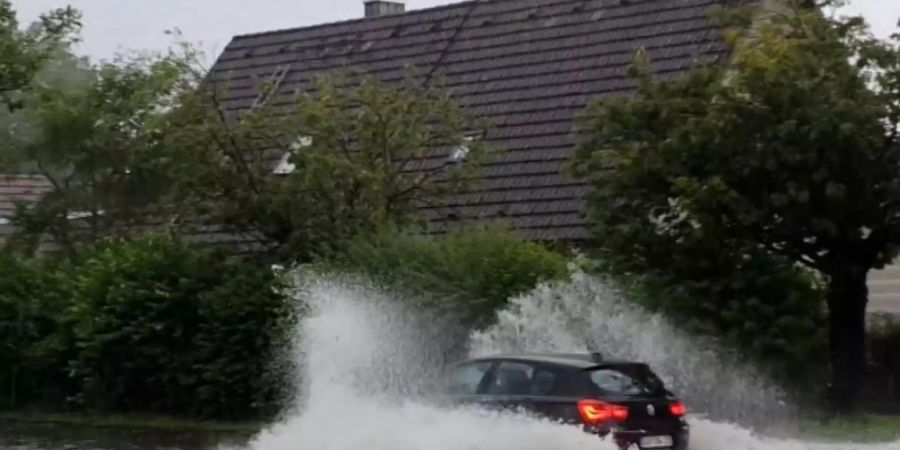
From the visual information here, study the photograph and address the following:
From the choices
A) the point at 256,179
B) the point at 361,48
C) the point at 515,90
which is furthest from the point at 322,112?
the point at 361,48

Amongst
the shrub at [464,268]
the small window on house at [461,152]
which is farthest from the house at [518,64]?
the shrub at [464,268]

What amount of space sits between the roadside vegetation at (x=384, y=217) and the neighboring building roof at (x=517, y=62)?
1.62m

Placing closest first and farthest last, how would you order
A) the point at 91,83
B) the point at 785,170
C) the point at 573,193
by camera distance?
1. the point at 785,170
2. the point at 573,193
3. the point at 91,83

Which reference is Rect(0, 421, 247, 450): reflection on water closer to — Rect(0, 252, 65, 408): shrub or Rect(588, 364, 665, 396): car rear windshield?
Rect(0, 252, 65, 408): shrub

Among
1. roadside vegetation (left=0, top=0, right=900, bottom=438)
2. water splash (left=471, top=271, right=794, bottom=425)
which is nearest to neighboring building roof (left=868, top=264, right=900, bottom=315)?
roadside vegetation (left=0, top=0, right=900, bottom=438)

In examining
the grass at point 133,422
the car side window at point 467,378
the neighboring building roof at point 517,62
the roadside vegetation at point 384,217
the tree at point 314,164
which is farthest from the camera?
the neighboring building roof at point 517,62

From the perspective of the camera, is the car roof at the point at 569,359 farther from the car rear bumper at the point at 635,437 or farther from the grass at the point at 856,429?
the grass at the point at 856,429

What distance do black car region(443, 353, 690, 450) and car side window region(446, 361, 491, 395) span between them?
4cm

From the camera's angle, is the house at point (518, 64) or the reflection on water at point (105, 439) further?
the house at point (518, 64)

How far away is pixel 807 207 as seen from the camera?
2616 cm

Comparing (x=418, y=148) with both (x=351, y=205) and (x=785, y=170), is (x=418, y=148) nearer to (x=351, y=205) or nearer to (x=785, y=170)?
(x=351, y=205)

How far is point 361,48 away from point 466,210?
9073 millimetres

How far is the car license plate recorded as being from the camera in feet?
63.5

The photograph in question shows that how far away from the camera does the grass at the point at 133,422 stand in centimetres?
2934
